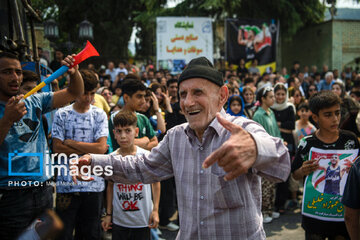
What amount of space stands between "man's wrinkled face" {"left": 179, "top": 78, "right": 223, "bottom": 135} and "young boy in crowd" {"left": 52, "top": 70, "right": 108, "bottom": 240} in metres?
1.78

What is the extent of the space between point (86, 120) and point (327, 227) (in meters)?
2.50

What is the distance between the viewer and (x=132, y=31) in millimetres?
22750

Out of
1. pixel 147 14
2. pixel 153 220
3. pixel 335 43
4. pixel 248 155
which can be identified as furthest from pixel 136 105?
pixel 335 43

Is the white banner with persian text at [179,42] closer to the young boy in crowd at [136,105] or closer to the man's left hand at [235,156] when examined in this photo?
the young boy in crowd at [136,105]

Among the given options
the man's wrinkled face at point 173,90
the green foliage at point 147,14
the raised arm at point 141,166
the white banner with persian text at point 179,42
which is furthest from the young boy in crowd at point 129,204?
the green foliage at point 147,14

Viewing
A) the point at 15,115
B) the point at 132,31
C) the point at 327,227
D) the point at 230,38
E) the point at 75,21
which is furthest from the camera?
the point at 132,31

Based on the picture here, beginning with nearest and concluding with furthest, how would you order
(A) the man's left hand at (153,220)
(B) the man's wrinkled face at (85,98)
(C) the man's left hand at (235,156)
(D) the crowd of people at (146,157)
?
(C) the man's left hand at (235,156), (D) the crowd of people at (146,157), (A) the man's left hand at (153,220), (B) the man's wrinkled face at (85,98)

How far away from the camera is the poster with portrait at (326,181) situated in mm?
3121

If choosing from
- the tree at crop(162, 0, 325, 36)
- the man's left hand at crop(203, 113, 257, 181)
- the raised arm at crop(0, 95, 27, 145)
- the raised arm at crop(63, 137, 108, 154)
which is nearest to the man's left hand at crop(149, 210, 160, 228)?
the raised arm at crop(63, 137, 108, 154)

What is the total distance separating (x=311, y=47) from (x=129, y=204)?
76.1 ft

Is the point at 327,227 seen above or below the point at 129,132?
below

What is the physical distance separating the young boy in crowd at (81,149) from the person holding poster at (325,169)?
1.97 m

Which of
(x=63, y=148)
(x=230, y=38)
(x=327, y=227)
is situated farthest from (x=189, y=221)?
(x=230, y=38)

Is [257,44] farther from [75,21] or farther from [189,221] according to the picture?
[189,221]
